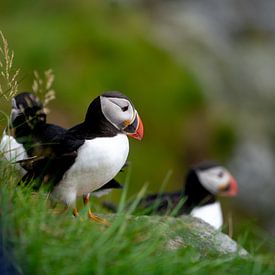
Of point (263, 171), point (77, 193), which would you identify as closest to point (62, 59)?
point (263, 171)

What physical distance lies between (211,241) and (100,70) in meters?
7.76

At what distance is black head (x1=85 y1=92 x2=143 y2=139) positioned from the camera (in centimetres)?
508

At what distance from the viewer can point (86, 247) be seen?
13.1 feet

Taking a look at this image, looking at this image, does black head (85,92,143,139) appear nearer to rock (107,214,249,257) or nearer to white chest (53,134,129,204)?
white chest (53,134,129,204)

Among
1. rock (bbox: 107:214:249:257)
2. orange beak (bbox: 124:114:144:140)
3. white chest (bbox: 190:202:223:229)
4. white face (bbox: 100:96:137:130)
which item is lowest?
white chest (bbox: 190:202:223:229)

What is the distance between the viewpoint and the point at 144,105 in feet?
41.0

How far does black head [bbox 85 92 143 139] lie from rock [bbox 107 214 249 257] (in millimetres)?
441

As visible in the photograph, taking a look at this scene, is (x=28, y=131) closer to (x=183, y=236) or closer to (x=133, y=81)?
(x=183, y=236)

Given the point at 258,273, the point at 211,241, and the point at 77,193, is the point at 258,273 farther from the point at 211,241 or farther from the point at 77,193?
the point at 77,193

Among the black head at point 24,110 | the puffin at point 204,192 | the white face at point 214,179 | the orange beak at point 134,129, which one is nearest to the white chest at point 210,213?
the puffin at point 204,192

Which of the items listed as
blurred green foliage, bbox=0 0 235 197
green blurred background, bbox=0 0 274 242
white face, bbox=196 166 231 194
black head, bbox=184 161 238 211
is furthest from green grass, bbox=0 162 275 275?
blurred green foliage, bbox=0 0 235 197

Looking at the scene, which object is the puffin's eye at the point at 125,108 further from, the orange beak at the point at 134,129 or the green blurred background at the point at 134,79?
the green blurred background at the point at 134,79

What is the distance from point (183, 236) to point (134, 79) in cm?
795

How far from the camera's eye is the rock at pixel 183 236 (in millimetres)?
4293
